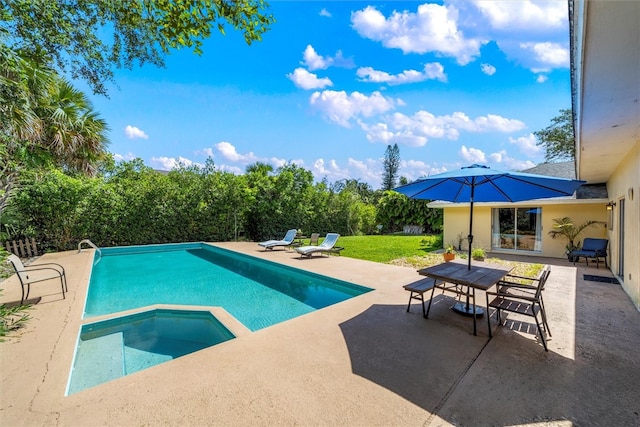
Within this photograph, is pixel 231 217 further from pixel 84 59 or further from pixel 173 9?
pixel 173 9

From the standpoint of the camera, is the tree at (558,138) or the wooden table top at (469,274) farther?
the tree at (558,138)

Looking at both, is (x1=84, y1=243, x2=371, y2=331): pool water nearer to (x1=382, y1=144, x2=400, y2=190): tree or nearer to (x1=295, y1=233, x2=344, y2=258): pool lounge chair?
(x1=295, y1=233, x2=344, y2=258): pool lounge chair

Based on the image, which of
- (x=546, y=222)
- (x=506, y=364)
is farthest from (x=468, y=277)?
(x=546, y=222)

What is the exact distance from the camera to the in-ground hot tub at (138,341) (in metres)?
3.86

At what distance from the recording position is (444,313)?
5.00 metres

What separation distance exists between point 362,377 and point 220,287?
6133 mm

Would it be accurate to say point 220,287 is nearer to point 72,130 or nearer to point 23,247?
point 72,130

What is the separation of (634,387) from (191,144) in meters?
24.9

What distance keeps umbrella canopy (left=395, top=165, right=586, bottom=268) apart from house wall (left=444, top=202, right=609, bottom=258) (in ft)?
27.6

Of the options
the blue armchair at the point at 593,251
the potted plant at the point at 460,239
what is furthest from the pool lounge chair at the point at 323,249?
the blue armchair at the point at 593,251

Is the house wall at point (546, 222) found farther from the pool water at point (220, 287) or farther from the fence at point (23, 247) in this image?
the fence at point (23, 247)

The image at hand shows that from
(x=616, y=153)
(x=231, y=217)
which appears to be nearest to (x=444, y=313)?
(x=616, y=153)

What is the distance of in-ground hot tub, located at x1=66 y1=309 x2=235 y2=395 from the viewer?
152 inches

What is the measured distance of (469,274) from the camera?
478 cm
